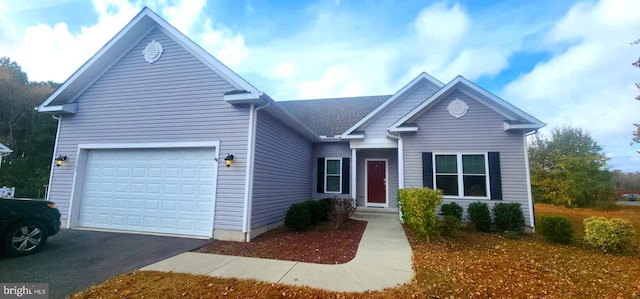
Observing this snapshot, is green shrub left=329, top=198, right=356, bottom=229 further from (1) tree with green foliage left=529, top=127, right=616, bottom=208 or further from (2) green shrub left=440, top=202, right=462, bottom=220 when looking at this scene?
(1) tree with green foliage left=529, top=127, right=616, bottom=208

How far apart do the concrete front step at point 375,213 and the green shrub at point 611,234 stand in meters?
5.09

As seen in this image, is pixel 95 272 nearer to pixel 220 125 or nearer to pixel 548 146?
pixel 220 125

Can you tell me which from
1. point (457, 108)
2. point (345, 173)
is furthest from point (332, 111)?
point (457, 108)

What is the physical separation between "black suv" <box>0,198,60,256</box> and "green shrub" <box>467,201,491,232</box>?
1062cm

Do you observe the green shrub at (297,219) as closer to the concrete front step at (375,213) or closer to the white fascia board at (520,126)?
the concrete front step at (375,213)

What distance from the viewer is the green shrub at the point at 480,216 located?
764 cm

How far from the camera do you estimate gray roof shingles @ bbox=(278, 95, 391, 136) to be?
12328 mm

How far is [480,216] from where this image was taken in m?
7.67

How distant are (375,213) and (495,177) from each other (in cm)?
430

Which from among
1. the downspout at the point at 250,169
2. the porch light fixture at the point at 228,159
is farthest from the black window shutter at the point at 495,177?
the porch light fixture at the point at 228,159

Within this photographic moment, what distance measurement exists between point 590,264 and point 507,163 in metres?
3.73

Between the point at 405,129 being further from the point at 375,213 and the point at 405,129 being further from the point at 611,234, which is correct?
the point at 611,234

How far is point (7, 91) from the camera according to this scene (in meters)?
20.5

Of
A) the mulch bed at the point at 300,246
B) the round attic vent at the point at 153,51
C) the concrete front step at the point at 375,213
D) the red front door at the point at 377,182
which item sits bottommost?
the mulch bed at the point at 300,246
